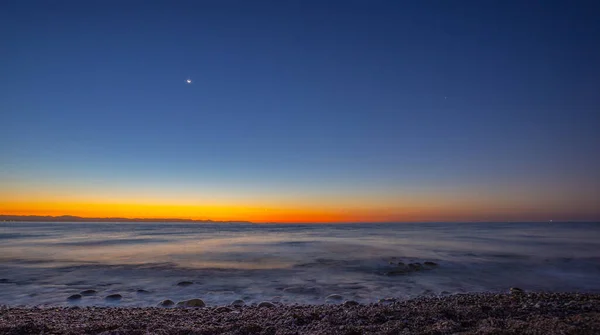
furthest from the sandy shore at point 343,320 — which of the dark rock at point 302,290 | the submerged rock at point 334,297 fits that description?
the dark rock at point 302,290

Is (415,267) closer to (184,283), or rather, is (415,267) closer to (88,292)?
(184,283)

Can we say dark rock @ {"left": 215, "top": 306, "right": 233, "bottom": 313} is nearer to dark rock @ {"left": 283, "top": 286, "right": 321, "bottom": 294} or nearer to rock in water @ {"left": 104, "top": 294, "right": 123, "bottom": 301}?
dark rock @ {"left": 283, "top": 286, "right": 321, "bottom": 294}

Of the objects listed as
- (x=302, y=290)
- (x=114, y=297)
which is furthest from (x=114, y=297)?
(x=302, y=290)

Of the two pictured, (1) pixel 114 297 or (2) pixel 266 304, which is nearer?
(2) pixel 266 304

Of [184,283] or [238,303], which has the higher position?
[238,303]

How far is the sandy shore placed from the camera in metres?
5.25

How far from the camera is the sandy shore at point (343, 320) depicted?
525 centimetres

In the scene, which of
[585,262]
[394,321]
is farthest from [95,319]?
[585,262]

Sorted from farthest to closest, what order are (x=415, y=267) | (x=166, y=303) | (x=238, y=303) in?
(x=415, y=267) < (x=238, y=303) < (x=166, y=303)

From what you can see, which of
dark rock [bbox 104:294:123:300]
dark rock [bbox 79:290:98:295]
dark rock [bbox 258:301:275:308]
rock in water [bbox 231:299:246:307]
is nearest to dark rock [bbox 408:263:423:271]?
dark rock [bbox 258:301:275:308]

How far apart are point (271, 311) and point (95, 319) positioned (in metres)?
3.50

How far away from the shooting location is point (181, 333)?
5742 millimetres

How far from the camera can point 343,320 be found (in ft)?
20.2

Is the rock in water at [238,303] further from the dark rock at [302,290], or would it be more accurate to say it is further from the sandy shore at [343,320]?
the dark rock at [302,290]
